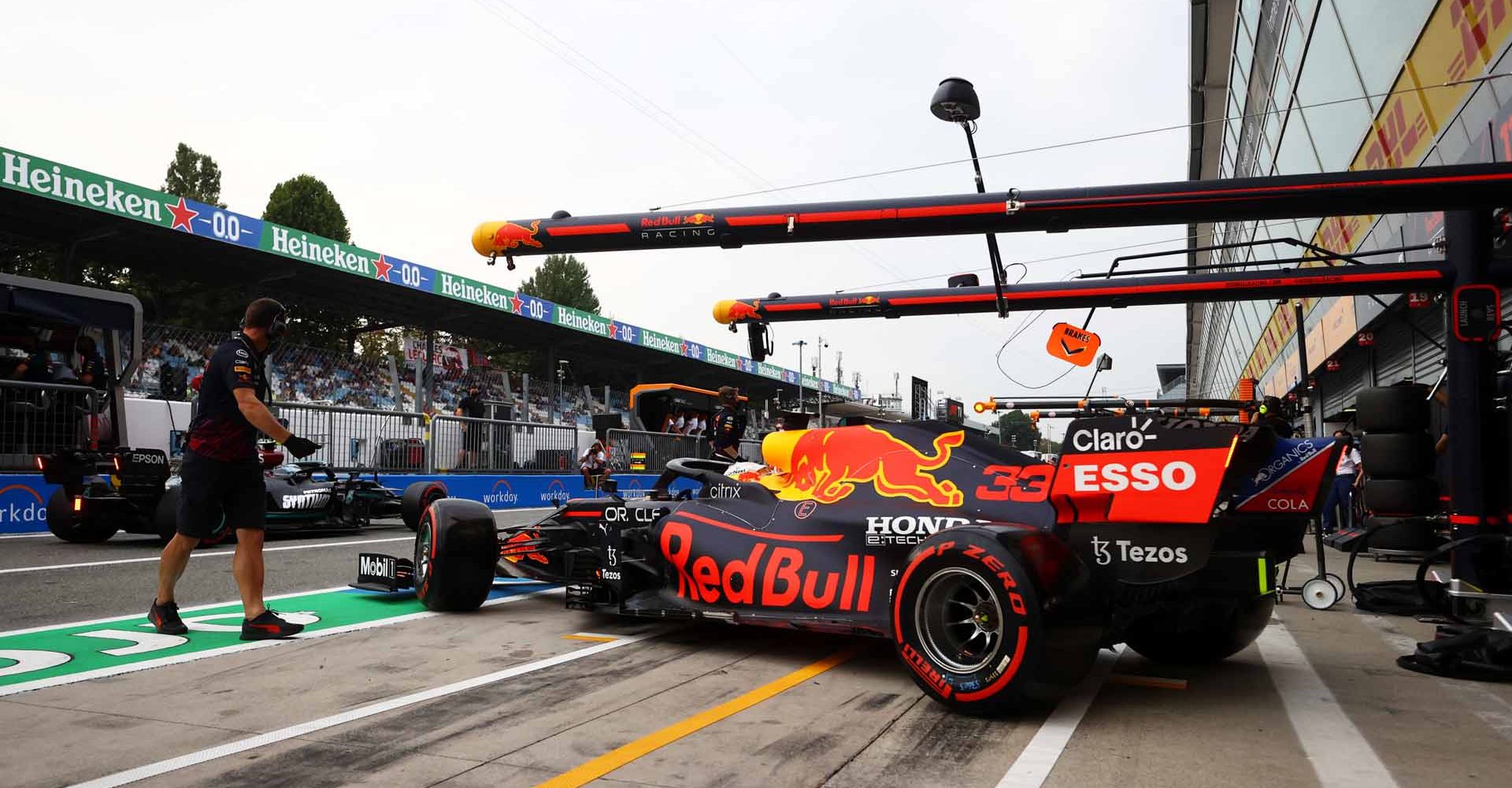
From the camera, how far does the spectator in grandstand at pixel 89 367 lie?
1057 cm

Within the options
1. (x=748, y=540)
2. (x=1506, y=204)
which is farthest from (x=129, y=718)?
(x=1506, y=204)

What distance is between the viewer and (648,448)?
20750 mm

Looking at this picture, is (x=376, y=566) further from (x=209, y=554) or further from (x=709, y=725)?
(x=709, y=725)

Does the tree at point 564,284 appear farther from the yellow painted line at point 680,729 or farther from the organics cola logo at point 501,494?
the yellow painted line at point 680,729

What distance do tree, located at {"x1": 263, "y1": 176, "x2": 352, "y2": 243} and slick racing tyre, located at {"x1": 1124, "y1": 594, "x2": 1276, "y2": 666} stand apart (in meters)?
49.5

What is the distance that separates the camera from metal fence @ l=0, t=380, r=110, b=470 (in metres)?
10.2

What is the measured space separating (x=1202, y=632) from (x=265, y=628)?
15.9 feet

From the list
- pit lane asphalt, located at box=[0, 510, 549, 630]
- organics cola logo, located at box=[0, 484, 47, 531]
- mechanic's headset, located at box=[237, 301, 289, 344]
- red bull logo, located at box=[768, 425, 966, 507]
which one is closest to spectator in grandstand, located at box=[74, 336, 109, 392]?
organics cola logo, located at box=[0, 484, 47, 531]

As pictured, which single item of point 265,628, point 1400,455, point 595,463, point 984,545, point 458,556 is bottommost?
point 265,628

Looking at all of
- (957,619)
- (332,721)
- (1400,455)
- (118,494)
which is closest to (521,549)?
(332,721)

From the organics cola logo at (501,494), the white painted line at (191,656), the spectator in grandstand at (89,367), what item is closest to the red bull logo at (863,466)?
the white painted line at (191,656)

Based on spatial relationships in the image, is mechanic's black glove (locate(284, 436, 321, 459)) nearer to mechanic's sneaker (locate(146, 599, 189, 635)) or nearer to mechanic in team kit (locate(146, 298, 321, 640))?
mechanic in team kit (locate(146, 298, 321, 640))

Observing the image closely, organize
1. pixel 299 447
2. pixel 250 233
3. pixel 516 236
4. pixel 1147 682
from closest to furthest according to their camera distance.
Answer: pixel 1147 682
pixel 299 447
pixel 516 236
pixel 250 233

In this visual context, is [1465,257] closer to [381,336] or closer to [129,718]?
[129,718]
